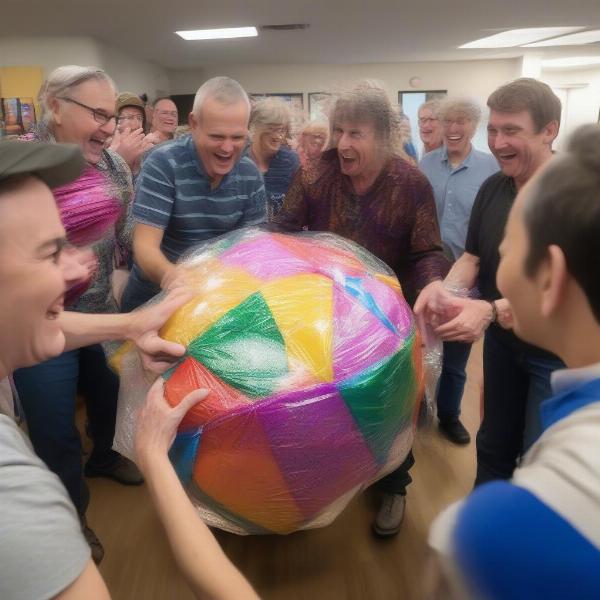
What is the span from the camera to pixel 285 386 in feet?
4.00

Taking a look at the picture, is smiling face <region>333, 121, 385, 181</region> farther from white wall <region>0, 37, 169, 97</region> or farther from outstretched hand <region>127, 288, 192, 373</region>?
white wall <region>0, 37, 169, 97</region>

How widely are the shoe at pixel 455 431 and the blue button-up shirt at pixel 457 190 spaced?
3.33 ft

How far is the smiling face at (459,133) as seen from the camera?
11.1ft

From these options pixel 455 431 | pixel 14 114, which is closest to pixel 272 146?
pixel 455 431

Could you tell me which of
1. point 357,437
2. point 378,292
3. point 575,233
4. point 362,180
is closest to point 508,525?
point 575,233

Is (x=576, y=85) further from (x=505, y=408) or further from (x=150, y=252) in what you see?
(x=150, y=252)

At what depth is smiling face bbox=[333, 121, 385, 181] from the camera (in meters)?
1.91

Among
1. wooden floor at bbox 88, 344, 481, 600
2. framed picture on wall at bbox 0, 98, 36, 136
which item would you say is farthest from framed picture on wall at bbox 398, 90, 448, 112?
wooden floor at bbox 88, 344, 481, 600

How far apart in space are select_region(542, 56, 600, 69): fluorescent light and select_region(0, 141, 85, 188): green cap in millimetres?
13177

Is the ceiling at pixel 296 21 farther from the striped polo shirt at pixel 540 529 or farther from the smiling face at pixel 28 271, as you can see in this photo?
the striped polo shirt at pixel 540 529

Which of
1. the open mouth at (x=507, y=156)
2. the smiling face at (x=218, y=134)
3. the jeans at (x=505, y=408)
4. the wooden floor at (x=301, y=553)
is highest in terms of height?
the smiling face at (x=218, y=134)

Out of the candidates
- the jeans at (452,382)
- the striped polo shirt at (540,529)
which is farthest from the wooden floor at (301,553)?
the striped polo shirt at (540,529)

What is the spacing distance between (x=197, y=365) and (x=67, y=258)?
1.33 ft

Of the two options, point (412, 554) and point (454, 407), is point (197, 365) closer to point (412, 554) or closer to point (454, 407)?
point (412, 554)
